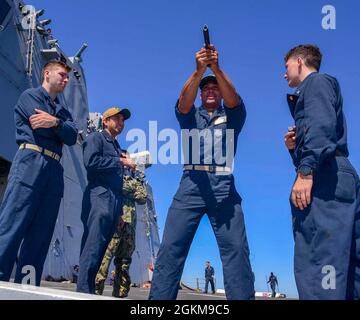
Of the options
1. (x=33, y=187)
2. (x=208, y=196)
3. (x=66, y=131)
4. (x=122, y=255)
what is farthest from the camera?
(x=122, y=255)

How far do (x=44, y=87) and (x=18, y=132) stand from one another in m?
0.50


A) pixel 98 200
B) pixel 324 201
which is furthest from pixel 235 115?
pixel 98 200

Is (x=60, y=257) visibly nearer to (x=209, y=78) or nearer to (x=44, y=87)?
(x=44, y=87)

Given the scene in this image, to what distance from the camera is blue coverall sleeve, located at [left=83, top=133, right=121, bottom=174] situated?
14.8ft

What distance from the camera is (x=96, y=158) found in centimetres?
452

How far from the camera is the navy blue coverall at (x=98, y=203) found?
4.32 metres

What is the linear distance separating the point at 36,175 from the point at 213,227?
4.60 feet

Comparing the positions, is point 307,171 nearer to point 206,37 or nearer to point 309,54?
point 309,54

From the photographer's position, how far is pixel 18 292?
191 centimetres

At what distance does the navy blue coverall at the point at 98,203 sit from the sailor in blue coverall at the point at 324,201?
87.6 inches

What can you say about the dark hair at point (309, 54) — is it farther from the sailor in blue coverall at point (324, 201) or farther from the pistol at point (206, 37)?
the pistol at point (206, 37)

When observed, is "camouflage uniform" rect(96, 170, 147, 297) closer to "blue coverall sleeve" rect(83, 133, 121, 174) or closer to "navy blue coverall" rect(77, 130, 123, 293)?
"navy blue coverall" rect(77, 130, 123, 293)

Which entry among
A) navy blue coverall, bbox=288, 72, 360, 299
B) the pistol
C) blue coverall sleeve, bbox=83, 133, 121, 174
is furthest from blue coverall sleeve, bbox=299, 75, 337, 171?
blue coverall sleeve, bbox=83, 133, 121, 174

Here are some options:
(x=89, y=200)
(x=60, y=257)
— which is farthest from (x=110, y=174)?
(x=60, y=257)
